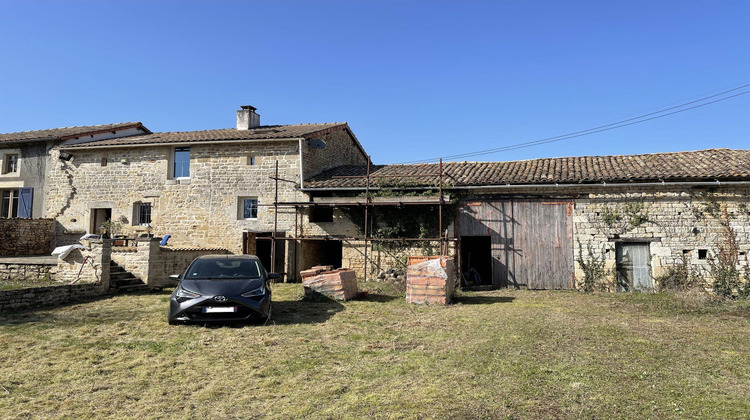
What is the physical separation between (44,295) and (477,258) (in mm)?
13481

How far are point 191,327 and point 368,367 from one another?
3688 mm

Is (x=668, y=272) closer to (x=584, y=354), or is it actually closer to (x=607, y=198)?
(x=607, y=198)

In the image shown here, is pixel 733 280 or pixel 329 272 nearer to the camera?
pixel 329 272

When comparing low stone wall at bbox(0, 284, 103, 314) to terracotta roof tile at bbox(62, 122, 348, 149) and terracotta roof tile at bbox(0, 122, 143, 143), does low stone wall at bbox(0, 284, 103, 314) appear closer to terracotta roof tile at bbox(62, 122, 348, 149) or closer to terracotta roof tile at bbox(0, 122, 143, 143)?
terracotta roof tile at bbox(62, 122, 348, 149)

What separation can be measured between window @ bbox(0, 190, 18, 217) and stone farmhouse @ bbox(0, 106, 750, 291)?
91mm

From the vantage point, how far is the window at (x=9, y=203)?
771 inches

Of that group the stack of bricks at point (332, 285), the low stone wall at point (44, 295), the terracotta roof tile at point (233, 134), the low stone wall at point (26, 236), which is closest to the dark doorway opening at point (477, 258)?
the stack of bricks at point (332, 285)

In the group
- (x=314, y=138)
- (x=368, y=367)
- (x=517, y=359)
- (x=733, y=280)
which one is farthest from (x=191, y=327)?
(x=733, y=280)

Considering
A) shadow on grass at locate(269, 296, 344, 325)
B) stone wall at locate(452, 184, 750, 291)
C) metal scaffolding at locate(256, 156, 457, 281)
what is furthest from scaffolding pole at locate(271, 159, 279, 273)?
stone wall at locate(452, 184, 750, 291)

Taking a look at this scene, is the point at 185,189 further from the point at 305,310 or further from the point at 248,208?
the point at 305,310

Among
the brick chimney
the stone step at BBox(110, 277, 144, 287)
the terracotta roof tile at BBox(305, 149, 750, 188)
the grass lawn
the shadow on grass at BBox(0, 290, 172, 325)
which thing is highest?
the brick chimney

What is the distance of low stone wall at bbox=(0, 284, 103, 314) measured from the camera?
363 inches

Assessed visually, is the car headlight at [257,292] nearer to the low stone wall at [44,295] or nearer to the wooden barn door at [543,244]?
the low stone wall at [44,295]

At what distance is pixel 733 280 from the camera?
41.8ft
